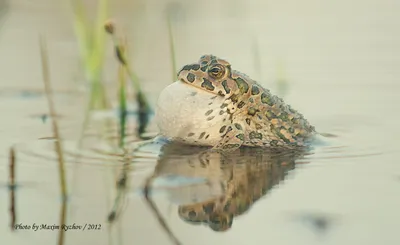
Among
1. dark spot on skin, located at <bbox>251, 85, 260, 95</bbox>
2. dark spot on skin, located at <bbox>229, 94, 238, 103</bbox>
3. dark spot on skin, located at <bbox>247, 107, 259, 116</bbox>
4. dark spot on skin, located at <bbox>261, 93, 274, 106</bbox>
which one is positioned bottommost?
dark spot on skin, located at <bbox>247, 107, 259, 116</bbox>

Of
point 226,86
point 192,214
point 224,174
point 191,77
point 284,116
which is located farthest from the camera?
point 284,116

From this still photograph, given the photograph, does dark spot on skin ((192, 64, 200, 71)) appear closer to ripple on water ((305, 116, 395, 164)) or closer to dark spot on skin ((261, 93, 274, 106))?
dark spot on skin ((261, 93, 274, 106))

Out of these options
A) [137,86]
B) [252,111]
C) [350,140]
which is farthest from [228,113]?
[137,86]

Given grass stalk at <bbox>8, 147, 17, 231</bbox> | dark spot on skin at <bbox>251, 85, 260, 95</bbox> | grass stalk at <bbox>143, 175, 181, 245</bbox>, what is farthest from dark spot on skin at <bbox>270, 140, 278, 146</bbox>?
grass stalk at <bbox>8, 147, 17, 231</bbox>

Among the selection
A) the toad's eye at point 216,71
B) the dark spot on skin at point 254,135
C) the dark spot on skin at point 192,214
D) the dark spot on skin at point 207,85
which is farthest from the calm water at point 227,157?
the toad's eye at point 216,71

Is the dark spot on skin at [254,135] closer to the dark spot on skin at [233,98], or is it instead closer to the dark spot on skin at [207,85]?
the dark spot on skin at [233,98]

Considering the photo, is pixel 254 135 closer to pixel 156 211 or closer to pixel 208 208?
pixel 208 208

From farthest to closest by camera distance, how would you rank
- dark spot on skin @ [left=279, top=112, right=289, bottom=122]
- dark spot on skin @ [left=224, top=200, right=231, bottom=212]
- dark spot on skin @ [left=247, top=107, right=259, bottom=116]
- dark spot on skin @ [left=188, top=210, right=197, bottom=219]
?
1. dark spot on skin @ [left=279, top=112, right=289, bottom=122]
2. dark spot on skin @ [left=247, top=107, right=259, bottom=116]
3. dark spot on skin @ [left=224, top=200, right=231, bottom=212]
4. dark spot on skin @ [left=188, top=210, right=197, bottom=219]
